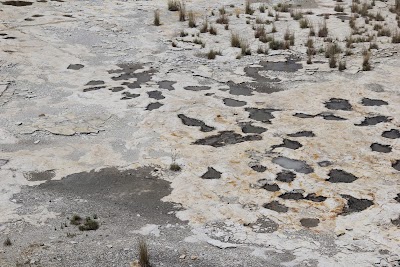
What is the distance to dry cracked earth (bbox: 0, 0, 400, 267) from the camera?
497cm

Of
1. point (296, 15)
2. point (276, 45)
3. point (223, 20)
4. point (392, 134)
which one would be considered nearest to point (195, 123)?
point (392, 134)

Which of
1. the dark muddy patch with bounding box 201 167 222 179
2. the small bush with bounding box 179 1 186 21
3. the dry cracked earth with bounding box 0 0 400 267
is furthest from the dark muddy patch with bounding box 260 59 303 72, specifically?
the dark muddy patch with bounding box 201 167 222 179

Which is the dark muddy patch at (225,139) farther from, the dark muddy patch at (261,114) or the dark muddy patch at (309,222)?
the dark muddy patch at (309,222)

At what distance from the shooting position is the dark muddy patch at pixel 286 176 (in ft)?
19.8

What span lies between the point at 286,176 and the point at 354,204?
872 mm

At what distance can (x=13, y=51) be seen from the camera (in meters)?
10.4

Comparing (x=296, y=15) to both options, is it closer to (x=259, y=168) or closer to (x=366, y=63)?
(x=366, y=63)

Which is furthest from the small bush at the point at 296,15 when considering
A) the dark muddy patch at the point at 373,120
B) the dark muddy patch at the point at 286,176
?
the dark muddy patch at the point at 286,176

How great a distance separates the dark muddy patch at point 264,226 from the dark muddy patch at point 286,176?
2.74ft

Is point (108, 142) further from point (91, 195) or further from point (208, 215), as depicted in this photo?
point (208, 215)

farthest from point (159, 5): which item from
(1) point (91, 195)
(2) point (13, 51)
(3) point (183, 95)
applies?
(1) point (91, 195)

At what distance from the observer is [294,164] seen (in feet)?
20.9

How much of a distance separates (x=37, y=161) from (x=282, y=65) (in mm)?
5207

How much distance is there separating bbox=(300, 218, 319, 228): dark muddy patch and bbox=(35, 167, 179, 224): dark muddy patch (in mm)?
1248
